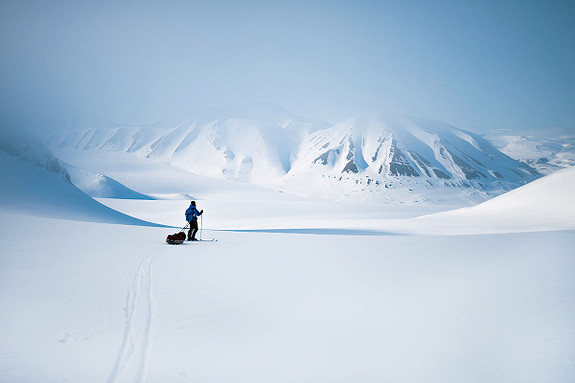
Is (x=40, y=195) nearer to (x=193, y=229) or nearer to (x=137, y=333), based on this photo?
(x=193, y=229)

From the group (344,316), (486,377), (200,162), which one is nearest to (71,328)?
(344,316)

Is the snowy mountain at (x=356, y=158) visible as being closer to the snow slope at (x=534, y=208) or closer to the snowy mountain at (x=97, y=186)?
the snowy mountain at (x=97, y=186)

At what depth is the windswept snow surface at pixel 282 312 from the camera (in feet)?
15.7

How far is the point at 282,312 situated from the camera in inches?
269

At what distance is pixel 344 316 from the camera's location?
663cm

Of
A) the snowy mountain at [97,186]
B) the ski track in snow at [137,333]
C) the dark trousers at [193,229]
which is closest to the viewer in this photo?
the ski track in snow at [137,333]

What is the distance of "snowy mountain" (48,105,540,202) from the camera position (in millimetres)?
119938

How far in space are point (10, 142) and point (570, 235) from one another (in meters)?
44.4

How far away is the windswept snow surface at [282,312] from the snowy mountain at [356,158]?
104452mm

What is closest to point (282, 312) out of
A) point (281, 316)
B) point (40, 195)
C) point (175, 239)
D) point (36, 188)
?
point (281, 316)

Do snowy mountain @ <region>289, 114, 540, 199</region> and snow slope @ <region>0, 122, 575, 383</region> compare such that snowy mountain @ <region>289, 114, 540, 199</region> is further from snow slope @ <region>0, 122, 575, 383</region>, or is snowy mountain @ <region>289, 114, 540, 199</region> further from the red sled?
snow slope @ <region>0, 122, 575, 383</region>

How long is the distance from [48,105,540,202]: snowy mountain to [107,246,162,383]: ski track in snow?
10894cm

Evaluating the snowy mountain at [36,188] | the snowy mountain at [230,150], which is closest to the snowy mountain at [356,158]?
the snowy mountain at [230,150]

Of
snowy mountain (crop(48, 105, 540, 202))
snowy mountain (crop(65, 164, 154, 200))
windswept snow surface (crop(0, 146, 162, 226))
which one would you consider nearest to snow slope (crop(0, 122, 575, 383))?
windswept snow surface (crop(0, 146, 162, 226))
